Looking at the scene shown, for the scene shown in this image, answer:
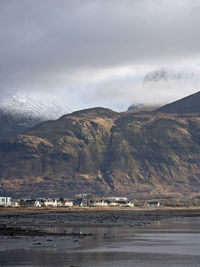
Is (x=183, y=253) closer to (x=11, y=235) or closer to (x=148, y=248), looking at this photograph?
(x=148, y=248)

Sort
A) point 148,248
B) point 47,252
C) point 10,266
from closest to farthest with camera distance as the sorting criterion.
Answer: point 10,266, point 47,252, point 148,248

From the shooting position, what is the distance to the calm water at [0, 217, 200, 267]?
47.5 metres

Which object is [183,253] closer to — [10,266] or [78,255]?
[78,255]

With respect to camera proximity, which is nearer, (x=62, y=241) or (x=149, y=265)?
(x=149, y=265)

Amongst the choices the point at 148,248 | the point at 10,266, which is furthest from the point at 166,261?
the point at 10,266

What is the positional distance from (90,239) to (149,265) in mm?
21834

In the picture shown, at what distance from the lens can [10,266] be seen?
44375 millimetres

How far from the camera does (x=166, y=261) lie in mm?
48844

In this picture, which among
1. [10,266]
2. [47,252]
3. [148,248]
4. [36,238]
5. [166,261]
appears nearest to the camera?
[10,266]

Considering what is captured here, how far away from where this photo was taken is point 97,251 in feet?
180

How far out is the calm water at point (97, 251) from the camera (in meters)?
47.5

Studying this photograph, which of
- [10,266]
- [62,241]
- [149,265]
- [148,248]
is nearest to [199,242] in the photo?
[148,248]

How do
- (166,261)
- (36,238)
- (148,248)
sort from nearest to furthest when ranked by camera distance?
(166,261) → (148,248) → (36,238)

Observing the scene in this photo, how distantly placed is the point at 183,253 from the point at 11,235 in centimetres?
2546
